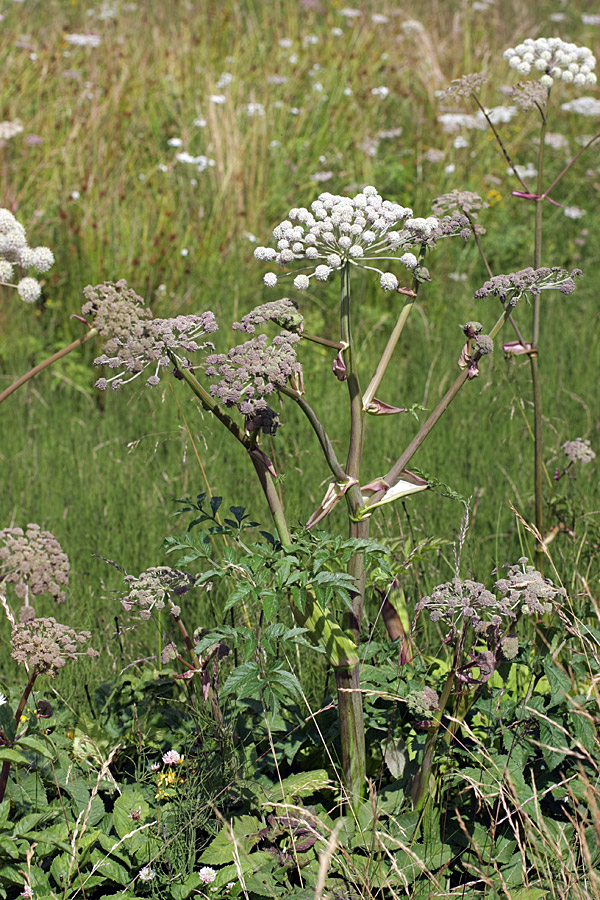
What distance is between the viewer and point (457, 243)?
5.77m

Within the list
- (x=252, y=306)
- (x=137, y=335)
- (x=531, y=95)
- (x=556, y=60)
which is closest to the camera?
(x=137, y=335)

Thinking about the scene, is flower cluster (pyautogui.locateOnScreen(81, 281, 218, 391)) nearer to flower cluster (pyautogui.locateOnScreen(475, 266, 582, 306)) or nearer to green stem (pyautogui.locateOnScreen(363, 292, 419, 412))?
green stem (pyautogui.locateOnScreen(363, 292, 419, 412))

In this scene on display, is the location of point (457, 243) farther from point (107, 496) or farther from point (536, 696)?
point (536, 696)

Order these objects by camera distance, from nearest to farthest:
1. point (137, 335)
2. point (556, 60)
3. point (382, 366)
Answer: point (137, 335)
point (382, 366)
point (556, 60)

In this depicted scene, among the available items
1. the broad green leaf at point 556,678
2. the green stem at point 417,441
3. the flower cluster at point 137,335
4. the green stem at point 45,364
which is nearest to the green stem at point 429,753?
the broad green leaf at point 556,678

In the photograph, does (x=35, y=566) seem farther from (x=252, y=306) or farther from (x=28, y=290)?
(x=252, y=306)

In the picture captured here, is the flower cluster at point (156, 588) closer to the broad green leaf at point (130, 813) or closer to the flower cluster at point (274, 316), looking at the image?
the broad green leaf at point (130, 813)

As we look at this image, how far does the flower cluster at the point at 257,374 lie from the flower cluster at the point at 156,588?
383 mm

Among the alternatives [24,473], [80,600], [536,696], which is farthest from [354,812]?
[24,473]

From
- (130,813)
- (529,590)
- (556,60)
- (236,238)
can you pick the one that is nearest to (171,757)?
(130,813)

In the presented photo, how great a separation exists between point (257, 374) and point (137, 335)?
11.1 inches

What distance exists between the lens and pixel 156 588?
5.84 ft

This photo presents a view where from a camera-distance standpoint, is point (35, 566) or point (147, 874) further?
point (35, 566)

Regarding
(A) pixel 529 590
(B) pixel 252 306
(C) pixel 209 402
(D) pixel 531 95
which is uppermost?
(D) pixel 531 95
